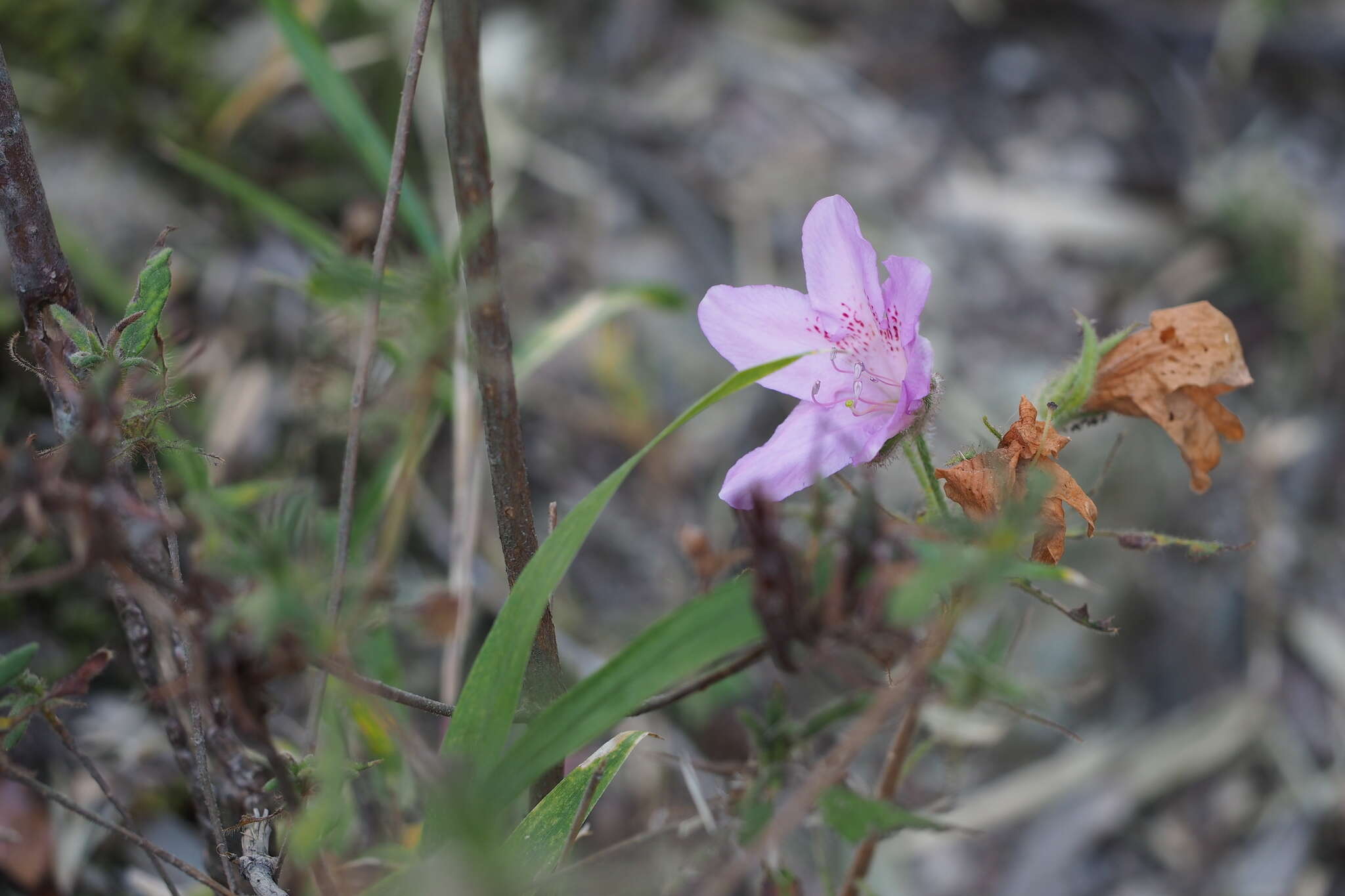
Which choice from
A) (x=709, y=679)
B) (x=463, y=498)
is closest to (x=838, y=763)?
(x=709, y=679)

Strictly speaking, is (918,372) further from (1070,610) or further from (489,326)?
(489,326)

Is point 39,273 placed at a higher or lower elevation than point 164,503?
higher

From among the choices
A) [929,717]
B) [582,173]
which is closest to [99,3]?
[582,173]

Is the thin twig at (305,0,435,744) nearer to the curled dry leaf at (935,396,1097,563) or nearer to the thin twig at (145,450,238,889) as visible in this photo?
the thin twig at (145,450,238,889)

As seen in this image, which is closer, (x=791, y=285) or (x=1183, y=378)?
(x=1183, y=378)

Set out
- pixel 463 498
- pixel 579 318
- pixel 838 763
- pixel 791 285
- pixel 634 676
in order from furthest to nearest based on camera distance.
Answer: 1. pixel 791 285
2. pixel 579 318
3. pixel 463 498
4. pixel 634 676
5. pixel 838 763

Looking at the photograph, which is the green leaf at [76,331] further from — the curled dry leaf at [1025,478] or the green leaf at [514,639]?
the curled dry leaf at [1025,478]

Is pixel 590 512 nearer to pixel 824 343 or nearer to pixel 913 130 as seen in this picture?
pixel 824 343
